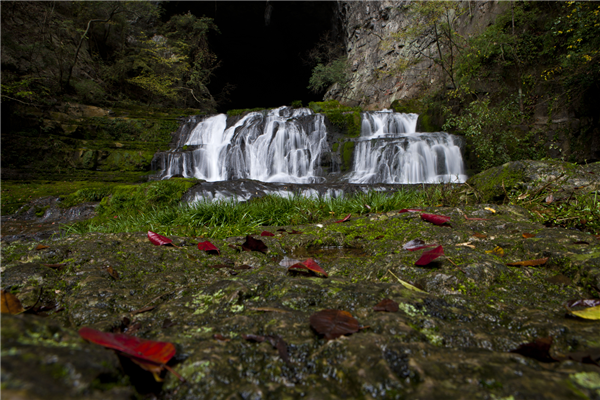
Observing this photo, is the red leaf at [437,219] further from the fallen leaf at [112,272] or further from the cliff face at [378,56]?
the cliff face at [378,56]

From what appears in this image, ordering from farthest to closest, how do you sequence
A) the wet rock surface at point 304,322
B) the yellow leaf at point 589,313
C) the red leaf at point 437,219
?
1. the red leaf at point 437,219
2. the yellow leaf at point 589,313
3. the wet rock surface at point 304,322

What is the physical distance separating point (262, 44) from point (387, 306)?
101ft

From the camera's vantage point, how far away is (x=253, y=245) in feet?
7.03

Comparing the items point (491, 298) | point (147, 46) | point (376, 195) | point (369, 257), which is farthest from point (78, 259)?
point (147, 46)

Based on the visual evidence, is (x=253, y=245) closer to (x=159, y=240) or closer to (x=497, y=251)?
(x=159, y=240)

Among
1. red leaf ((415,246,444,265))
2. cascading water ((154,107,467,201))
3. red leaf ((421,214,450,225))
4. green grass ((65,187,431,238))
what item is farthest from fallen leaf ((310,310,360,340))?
cascading water ((154,107,467,201))

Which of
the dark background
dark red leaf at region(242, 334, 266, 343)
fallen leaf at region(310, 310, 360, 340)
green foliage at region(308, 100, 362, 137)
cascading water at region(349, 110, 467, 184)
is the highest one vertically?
the dark background

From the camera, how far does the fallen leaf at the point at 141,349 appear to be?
0.62 m

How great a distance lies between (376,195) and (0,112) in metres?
15.0

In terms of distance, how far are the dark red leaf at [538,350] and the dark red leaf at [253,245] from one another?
1.65 meters

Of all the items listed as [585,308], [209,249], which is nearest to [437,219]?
[585,308]

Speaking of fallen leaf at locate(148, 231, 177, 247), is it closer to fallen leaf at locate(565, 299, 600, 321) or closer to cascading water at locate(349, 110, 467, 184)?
fallen leaf at locate(565, 299, 600, 321)

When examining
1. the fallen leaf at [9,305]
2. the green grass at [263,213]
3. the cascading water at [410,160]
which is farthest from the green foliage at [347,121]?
the fallen leaf at [9,305]

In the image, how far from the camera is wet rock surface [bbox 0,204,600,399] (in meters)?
0.55
